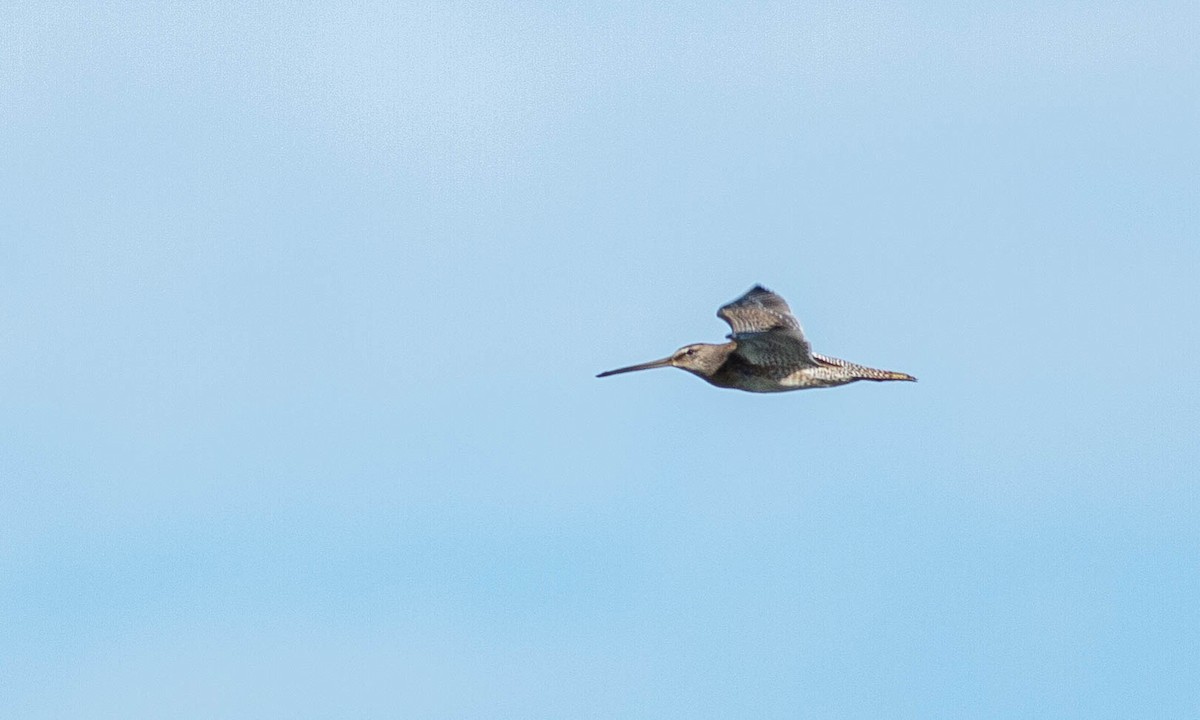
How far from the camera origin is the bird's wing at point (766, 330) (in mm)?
43094

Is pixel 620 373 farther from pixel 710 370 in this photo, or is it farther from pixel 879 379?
pixel 879 379

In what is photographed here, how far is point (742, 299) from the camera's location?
44.4m

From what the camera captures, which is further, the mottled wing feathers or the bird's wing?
the mottled wing feathers

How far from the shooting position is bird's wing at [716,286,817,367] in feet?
141

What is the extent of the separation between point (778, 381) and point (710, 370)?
117 cm

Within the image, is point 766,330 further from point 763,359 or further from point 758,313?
point 763,359

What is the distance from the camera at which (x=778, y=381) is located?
44906mm

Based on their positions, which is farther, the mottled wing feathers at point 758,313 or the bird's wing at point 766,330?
the mottled wing feathers at point 758,313

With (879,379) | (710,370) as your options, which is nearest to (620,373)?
(710,370)

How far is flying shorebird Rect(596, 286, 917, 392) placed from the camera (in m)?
43.4

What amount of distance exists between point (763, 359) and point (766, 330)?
49.1 inches

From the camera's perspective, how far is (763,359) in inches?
1747

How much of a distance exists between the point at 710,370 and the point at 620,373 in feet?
4.96

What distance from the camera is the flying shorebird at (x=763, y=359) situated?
43375mm
